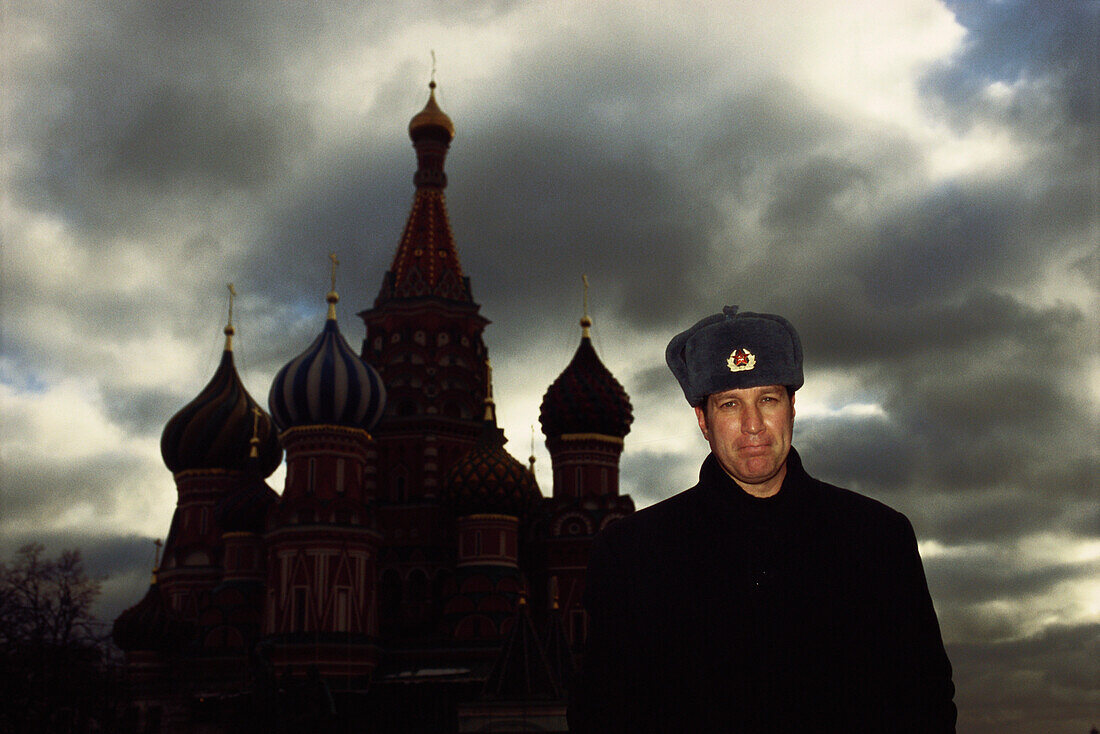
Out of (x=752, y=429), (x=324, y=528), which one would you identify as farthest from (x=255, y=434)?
(x=752, y=429)

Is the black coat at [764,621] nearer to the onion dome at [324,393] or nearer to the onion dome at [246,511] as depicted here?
the onion dome at [324,393]

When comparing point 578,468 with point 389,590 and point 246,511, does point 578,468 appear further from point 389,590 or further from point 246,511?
point 246,511

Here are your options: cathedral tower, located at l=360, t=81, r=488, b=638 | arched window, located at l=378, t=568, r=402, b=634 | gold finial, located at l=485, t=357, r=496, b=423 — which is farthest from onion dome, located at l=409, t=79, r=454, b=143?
arched window, located at l=378, t=568, r=402, b=634

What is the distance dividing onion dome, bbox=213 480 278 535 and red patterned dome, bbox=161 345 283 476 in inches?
118

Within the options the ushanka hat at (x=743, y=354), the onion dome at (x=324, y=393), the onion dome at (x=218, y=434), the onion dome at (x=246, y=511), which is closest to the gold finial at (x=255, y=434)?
the onion dome at (x=218, y=434)

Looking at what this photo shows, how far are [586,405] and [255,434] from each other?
43.2 ft

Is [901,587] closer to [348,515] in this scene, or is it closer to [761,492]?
[761,492]

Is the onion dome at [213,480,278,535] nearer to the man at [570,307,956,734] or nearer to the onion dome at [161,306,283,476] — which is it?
the onion dome at [161,306,283,476]

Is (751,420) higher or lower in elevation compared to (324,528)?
lower

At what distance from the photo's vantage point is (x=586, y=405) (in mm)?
40562

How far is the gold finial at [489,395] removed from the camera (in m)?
40.9

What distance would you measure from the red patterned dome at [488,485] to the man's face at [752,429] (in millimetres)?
34618

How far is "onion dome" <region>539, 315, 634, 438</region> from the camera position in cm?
4062

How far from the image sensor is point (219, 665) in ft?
126
